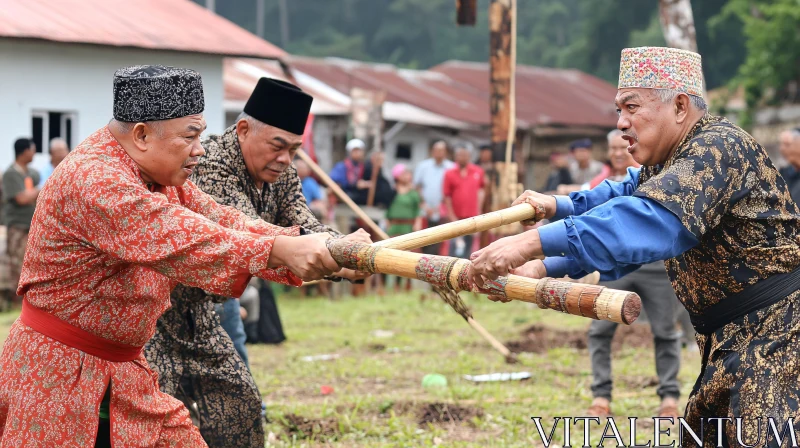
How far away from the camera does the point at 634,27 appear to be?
4434 centimetres

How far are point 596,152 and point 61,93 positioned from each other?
1935cm

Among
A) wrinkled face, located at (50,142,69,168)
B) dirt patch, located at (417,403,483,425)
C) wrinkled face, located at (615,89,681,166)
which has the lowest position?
dirt patch, located at (417,403,483,425)

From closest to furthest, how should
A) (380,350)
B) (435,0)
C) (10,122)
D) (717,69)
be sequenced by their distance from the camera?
(380,350), (10,122), (717,69), (435,0)

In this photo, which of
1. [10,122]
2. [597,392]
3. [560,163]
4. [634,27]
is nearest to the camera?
[597,392]

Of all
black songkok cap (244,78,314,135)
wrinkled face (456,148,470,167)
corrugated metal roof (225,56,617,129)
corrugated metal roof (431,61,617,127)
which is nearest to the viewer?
black songkok cap (244,78,314,135)

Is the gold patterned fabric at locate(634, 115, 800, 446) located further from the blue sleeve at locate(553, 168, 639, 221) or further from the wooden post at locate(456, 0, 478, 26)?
the wooden post at locate(456, 0, 478, 26)

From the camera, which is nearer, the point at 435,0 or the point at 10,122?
the point at 10,122

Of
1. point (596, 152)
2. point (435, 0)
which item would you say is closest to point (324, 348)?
point (596, 152)

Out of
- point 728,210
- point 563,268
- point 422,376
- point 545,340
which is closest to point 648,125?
point 728,210

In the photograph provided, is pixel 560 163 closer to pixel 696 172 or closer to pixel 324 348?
pixel 324 348

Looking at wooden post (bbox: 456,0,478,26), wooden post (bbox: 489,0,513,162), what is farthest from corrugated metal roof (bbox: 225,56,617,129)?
wooden post (bbox: 489,0,513,162)

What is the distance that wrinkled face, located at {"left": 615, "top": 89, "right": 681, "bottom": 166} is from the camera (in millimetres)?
3963

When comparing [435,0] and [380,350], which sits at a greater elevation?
[435,0]

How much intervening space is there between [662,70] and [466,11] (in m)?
7.09
